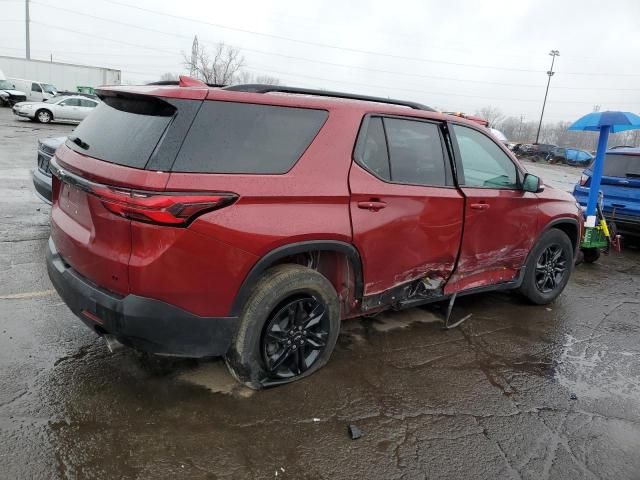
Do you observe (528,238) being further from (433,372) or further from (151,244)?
(151,244)

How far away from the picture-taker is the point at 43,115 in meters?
23.7

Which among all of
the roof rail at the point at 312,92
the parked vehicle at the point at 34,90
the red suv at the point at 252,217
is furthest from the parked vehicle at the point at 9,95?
the roof rail at the point at 312,92

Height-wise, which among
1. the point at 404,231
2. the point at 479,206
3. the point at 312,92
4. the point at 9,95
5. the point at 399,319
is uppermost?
the point at 312,92

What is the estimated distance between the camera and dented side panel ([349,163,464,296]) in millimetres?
3213

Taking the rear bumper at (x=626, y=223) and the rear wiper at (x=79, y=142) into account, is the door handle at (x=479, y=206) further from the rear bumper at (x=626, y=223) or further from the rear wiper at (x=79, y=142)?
the rear bumper at (x=626, y=223)

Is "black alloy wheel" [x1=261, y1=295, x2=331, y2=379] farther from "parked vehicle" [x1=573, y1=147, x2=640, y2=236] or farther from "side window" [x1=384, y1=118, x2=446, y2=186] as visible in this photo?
"parked vehicle" [x1=573, y1=147, x2=640, y2=236]

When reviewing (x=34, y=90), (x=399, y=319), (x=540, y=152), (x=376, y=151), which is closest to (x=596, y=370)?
(x=399, y=319)

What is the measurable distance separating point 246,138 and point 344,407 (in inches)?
68.8

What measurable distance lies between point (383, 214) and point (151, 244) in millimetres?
1547

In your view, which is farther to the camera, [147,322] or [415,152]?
[415,152]

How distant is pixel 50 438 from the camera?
2.57 m

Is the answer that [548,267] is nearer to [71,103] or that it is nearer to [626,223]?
[626,223]

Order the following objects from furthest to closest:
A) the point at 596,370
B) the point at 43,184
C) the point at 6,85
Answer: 1. the point at 6,85
2. the point at 43,184
3. the point at 596,370

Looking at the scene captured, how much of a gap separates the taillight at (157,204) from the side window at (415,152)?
4.87 feet
